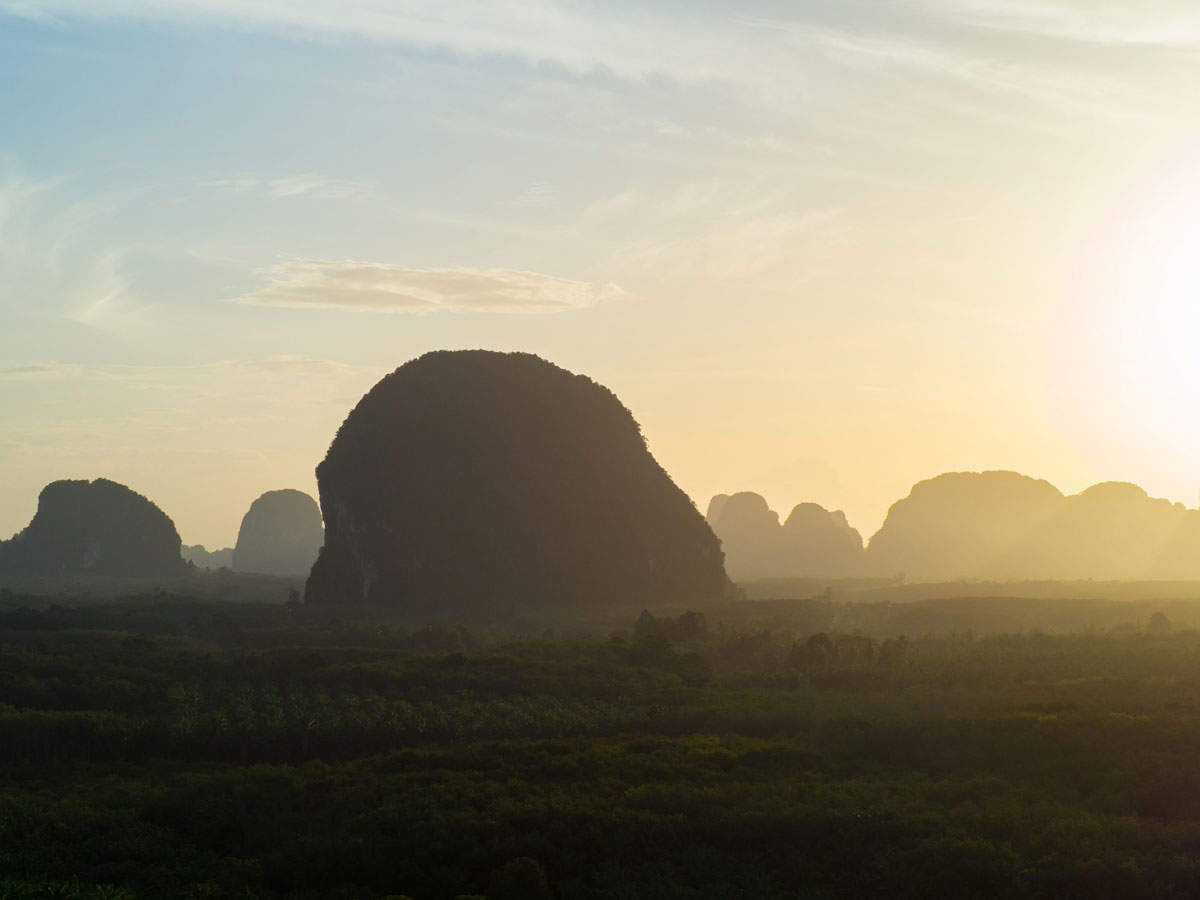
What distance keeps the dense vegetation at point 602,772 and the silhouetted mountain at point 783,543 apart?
95679 mm

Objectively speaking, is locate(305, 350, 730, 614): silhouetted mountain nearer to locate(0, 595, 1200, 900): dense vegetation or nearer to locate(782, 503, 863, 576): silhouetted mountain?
locate(0, 595, 1200, 900): dense vegetation

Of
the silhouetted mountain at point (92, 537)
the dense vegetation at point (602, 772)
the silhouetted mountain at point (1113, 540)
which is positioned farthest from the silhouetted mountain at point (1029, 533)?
the dense vegetation at point (602, 772)

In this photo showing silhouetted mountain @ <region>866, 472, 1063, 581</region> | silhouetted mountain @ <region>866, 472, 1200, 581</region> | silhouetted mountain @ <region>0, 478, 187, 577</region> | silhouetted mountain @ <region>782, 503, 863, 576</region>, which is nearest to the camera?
silhouetted mountain @ <region>0, 478, 187, 577</region>

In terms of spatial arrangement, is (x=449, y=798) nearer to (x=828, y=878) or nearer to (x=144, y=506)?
(x=828, y=878)

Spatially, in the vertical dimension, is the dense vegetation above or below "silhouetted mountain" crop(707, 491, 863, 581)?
below

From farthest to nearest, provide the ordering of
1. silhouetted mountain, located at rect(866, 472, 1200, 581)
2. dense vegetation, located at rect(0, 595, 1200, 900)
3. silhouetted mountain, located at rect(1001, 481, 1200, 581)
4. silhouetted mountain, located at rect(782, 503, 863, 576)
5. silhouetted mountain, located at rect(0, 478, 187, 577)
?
silhouetted mountain, located at rect(782, 503, 863, 576), silhouetted mountain, located at rect(866, 472, 1200, 581), silhouetted mountain, located at rect(1001, 481, 1200, 581), silhouetted mountain, located at rect(0, 478, 187, 577), dense vegetation, located at rect(0, 595, 1200, 900)

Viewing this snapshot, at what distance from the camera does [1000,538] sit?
14312 centimetres

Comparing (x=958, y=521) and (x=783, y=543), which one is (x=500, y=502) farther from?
(x=783, y=543)

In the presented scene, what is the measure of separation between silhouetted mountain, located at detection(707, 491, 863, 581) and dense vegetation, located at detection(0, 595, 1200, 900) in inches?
3767

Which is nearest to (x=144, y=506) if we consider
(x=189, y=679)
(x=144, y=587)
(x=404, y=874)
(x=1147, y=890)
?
(x=144, y=587)

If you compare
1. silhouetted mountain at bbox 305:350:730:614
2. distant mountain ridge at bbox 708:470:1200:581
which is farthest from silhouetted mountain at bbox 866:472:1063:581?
silhouetted mountain at bbox 305:350:730:614

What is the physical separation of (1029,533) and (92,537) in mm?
111740

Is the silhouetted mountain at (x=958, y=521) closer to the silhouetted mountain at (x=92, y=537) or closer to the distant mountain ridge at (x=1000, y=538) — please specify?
the distant mountain ridge at (x=1000, y=538)

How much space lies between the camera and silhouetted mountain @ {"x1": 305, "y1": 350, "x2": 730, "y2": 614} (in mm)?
74250
